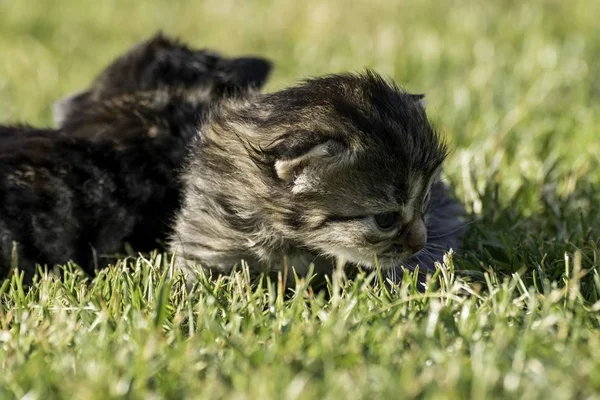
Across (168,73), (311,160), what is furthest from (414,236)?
(168,73)

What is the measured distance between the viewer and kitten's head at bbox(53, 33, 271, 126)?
15.4 ft

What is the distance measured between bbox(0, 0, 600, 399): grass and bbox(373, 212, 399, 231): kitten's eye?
275 mm

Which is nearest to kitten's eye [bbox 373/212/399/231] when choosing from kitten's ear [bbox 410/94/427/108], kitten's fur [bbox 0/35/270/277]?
kitten's ear [bbox 410/94/427/108]

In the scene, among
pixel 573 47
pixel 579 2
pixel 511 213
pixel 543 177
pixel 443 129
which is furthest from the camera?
pixel 579 2

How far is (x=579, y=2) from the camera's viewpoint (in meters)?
8.02

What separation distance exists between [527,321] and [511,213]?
1591mm

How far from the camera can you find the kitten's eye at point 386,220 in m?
3.51

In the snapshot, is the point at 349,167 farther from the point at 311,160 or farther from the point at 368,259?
the point at 368,259

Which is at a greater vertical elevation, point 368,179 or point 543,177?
point 368,179

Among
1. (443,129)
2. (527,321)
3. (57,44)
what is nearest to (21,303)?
(527,321)

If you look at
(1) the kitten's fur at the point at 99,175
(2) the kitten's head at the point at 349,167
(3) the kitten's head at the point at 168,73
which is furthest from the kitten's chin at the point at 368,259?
(3) the kitten's head at the point at 168,73

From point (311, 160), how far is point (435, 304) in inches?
33.5

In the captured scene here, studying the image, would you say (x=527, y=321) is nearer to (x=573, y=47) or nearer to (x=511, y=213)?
(x=511, y=213)

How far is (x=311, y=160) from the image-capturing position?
340cm
